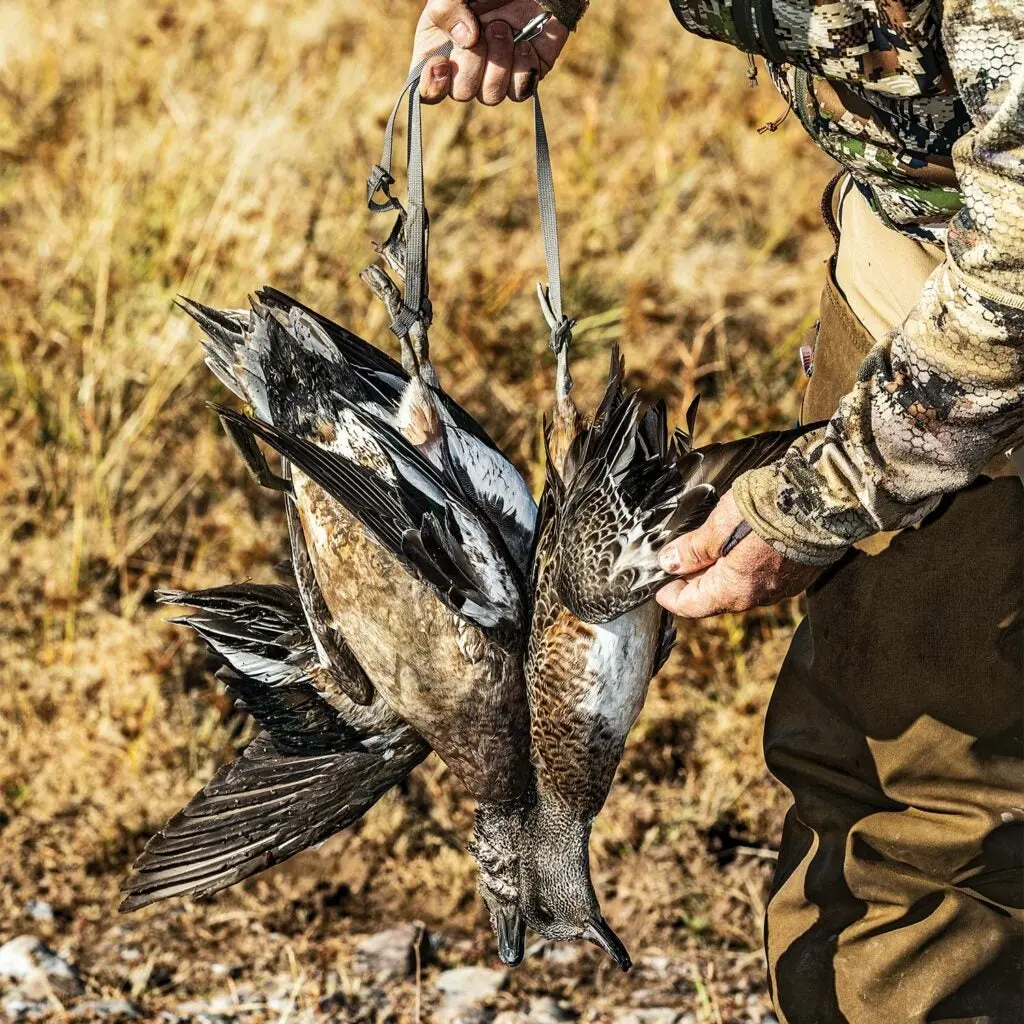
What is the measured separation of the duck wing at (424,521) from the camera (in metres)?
3.05

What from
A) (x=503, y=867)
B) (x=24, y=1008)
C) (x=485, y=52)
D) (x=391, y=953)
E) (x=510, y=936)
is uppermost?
(x=485, y=52)

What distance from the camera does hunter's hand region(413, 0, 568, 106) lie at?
3.11 metres

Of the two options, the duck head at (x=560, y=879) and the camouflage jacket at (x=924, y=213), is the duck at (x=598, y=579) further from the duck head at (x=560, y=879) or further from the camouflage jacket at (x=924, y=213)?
the camouflage jacket at (x=924, y=213)

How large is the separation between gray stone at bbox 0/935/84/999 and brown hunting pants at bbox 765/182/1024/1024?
1.96 metres

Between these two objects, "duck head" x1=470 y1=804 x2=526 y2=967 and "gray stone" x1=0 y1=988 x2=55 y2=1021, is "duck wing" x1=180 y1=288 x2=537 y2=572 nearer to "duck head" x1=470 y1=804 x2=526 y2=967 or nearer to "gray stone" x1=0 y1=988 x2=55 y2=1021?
"duck head" x1=470 y1=804 x2=526 y2=967

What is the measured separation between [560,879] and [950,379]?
1.73 meters

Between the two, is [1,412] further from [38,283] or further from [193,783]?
[193,783]

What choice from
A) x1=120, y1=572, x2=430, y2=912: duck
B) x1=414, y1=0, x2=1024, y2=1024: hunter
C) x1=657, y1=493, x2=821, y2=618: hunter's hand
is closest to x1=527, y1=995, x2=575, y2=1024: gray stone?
x1=414, y1=0, x2=1024, y2=1024: hunter

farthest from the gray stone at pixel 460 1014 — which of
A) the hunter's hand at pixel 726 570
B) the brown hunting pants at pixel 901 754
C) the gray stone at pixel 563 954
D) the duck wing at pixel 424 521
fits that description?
the hunter's hand at pixel 726 570

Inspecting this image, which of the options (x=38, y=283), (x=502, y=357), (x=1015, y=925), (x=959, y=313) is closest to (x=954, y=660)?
(x=1015, y=925)

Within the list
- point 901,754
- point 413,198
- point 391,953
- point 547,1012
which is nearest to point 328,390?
point 413,198

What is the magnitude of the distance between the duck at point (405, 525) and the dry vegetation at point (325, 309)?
1.01m

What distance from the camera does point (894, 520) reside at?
250cm

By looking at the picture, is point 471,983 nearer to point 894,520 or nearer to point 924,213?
point 894,520
